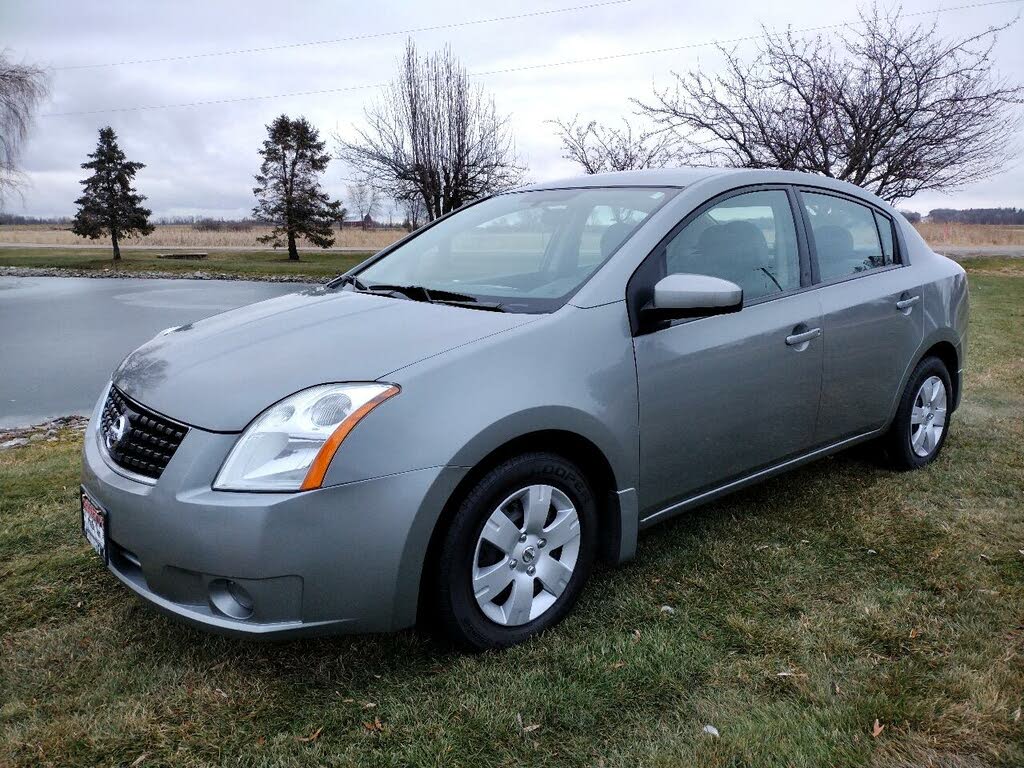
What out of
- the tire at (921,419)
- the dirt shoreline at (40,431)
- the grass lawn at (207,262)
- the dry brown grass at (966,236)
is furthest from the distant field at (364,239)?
the tire at (921,419)

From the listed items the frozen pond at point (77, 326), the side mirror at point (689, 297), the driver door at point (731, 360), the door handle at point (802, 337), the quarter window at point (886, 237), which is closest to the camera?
the side mirror at point (689, 297)

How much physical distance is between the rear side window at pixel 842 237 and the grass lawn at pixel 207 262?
24.0 m

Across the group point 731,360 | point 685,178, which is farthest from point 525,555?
point 685,178

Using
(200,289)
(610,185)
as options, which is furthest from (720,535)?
(200,289)

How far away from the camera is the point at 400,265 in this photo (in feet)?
12.4

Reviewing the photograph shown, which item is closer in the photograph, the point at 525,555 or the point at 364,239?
the point at 525,555

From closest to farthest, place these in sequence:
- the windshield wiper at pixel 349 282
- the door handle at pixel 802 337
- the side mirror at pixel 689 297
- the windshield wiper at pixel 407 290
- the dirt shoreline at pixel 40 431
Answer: the side mirror at pixel 689 297, the windshield wiper at pixel 407 290, the door handle at pixel 802 337, the windshield wiper at pixel 349 282, the dirt shoreline at pixel 40 431

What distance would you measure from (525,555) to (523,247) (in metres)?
1.51

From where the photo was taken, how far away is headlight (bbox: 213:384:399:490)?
7.59 ft

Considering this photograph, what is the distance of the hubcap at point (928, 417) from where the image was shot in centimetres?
454

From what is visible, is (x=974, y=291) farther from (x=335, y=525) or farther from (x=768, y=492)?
(x=335, y=525)

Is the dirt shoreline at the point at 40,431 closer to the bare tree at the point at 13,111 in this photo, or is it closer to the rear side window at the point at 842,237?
the rear side window at the point at 842,237

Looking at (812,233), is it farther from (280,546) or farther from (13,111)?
(13,111)

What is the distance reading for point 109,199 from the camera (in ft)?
124
